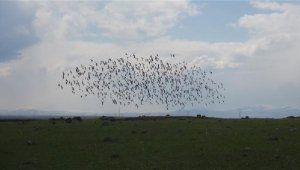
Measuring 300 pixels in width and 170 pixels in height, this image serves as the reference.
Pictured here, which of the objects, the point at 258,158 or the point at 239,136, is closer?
the point at 258,158

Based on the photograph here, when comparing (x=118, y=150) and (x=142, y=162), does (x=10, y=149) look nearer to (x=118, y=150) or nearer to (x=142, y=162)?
(x=118, y=150)

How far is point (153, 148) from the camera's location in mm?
33531

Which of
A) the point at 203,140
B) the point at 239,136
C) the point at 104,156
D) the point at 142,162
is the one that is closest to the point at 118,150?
the point at 104,156

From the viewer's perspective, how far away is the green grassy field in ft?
92.3

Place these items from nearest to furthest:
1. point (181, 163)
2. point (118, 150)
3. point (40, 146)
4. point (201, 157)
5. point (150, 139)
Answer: point (181, 163) < point (201, 157) < point (118, 150) < point (40, 146) < point (150, 139)

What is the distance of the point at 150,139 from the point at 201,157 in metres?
8.63

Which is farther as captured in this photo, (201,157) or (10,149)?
(10,149)

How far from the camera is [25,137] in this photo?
40875 mm

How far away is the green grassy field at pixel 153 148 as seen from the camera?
2814 centimetres

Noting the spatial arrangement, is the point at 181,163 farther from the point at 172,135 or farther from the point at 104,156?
the point at 172,135

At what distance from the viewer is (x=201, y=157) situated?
3005cm

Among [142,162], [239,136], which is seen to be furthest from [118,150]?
[239,136]

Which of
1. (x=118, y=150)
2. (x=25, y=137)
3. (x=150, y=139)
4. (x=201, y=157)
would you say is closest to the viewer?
(x=201, y=157)

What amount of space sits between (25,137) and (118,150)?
1136 cm
